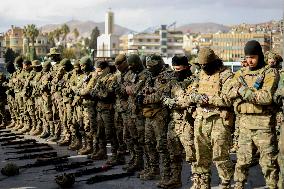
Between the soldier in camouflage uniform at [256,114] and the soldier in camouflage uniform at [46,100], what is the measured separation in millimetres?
7493

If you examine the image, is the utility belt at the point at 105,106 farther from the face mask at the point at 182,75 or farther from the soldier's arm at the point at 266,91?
the soldier's arm at the point at 266,91

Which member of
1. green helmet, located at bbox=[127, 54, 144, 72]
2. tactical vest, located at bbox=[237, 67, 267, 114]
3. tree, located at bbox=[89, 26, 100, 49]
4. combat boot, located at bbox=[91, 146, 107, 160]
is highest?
tree, located at bbox=[89, 26, 100, 49]

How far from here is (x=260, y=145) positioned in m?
6.69

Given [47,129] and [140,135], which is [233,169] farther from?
[47,129]

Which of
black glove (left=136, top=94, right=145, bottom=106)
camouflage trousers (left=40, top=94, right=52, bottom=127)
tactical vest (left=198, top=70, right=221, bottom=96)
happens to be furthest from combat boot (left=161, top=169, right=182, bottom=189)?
camouflage trousers (left=40, top=94, right=52, bottom=127)

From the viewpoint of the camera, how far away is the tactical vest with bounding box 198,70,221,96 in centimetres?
710

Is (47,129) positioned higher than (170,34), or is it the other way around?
(170,34)

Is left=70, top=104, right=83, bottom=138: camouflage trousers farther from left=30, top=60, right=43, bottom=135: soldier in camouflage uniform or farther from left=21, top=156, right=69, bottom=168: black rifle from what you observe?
left=30, top=60, right=43, bottom=135: soldier in camouflage uniform

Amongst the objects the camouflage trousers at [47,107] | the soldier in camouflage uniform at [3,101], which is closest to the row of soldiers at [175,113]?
the camouflage trousers at [47,107]

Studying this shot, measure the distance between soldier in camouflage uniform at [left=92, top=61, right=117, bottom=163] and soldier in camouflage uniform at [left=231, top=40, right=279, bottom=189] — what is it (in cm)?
374

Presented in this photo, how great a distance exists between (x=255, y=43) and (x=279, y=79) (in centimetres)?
59

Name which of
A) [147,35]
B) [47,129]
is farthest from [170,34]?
[47,129]

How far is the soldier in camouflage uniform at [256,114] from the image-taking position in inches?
261

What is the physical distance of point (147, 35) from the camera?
181375mm
